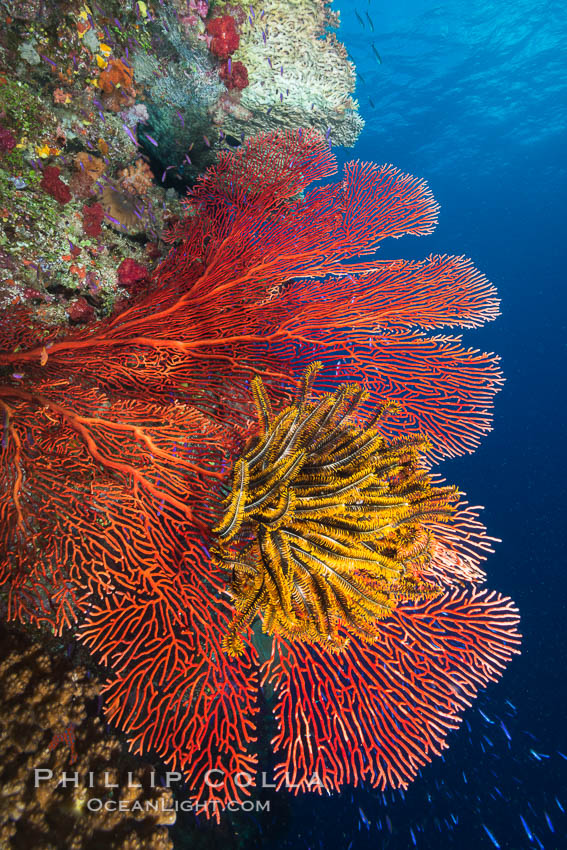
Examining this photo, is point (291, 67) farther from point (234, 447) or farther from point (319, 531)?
point (319, 531)

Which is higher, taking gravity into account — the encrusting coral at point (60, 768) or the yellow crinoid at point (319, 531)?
the yellow crinoid at point (319, 531)

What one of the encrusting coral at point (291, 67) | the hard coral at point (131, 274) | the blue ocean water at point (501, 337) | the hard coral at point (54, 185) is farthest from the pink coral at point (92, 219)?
the blue ocean water at point (501, 337)

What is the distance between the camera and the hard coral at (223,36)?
14.9ft

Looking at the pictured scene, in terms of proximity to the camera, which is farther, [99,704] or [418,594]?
[99,704]

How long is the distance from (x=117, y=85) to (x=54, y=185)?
1.49 meters

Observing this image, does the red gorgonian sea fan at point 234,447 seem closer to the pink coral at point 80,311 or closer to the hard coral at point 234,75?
the pink coral at point 80,311

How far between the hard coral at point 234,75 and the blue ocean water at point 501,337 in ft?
40.2

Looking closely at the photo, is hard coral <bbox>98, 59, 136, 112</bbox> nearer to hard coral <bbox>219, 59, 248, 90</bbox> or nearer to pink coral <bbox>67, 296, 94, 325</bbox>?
hard coral <bbox>219, 59, 248, 90</bbox>

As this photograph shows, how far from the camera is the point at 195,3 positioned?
4379 mm

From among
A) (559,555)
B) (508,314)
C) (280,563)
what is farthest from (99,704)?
(508,314)

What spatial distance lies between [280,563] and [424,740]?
4.90 feet

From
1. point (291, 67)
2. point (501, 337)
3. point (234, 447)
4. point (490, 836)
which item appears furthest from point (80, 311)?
point (501, 337)

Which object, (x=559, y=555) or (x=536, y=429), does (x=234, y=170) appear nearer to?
(x=559, y=555)

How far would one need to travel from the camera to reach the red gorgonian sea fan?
7.86 feet
